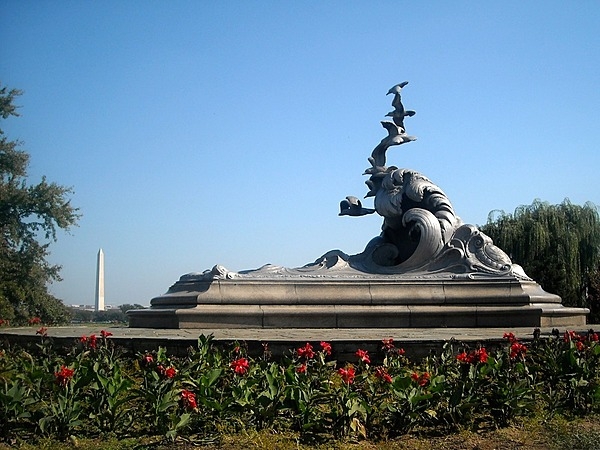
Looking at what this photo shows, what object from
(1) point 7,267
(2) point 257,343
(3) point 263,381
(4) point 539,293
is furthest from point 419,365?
(1) point 7,267

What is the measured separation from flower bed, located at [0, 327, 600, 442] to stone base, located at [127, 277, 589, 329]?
19.0 ft

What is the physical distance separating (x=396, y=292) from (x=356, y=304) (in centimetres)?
76

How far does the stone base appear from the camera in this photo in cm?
1248

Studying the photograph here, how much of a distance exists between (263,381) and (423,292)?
23.9ft

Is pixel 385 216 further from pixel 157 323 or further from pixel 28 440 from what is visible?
pixel 28 440

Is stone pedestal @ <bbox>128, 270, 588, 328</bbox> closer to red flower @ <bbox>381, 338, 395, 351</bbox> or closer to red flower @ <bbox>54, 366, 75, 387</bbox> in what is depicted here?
red flower @ <bbox>381, 338, 395, 351</bbox>

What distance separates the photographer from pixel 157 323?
12.9 metres

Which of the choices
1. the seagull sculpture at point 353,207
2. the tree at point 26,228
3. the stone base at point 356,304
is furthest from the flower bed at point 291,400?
the tree at point 26,228

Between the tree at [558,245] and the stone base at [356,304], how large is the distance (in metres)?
16.9

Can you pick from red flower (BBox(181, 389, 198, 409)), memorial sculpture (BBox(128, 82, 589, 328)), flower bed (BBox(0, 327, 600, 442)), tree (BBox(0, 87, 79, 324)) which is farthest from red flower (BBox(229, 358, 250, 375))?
tree (BBox(0, 87, 79, 324))

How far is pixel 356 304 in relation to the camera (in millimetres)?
12773

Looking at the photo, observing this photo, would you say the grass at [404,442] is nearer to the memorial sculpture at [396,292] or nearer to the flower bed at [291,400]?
the flower bed at [291,400]

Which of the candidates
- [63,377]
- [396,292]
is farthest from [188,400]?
[396,292]

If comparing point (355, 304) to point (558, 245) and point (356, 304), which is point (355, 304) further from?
point (558, 245)
